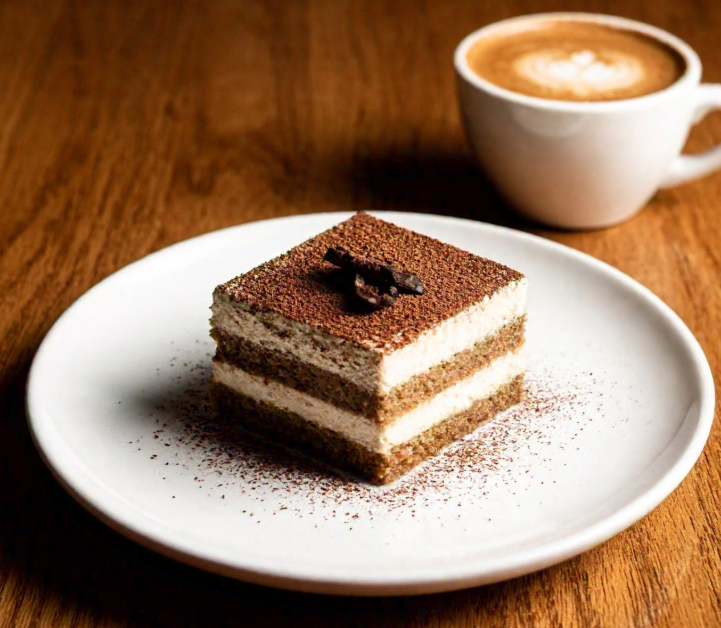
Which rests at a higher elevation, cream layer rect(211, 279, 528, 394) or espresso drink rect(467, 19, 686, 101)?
espresso drink rect(467, 19, 686, 101)

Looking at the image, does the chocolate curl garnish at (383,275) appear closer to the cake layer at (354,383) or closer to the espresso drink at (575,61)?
the cake layer at (354,383)

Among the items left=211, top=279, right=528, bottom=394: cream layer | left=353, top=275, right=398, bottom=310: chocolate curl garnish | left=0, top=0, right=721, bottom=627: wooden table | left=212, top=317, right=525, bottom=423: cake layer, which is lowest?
left=0, top=0, right=721, bottom=627: wooden table

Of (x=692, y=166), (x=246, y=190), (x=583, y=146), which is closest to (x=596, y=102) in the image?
(x=583, y=146)

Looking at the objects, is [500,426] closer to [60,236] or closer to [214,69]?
[60,236]

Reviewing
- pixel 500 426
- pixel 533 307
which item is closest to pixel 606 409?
pixel 500 426

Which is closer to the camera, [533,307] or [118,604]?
[118,604]

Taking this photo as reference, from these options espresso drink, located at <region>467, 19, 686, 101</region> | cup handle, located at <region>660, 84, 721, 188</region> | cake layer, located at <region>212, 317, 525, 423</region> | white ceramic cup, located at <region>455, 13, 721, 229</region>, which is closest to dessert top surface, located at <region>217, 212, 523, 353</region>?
cake layer, located at <region>212, 317, 525, 423</region>

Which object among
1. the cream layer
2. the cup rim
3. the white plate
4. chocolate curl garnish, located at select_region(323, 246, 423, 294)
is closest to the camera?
the white plate

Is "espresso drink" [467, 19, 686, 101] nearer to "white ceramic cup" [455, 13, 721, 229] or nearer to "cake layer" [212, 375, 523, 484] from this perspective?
"white ceramic cup" [455, 13, 721, 229]
